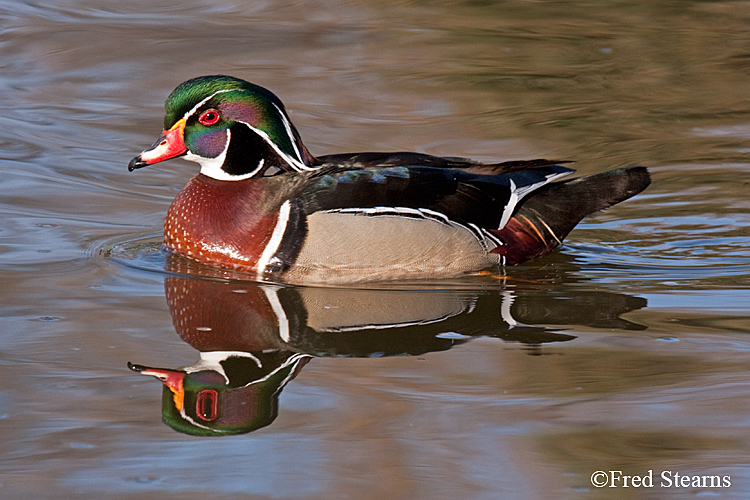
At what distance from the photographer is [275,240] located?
19.8 feet

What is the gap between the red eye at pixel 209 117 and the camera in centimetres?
627

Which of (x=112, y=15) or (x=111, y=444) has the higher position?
(x=112, y=15)

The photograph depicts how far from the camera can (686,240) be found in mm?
6996

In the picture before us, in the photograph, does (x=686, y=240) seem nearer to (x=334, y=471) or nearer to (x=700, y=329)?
(x=700, y=329)

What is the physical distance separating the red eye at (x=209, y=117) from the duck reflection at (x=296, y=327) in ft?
3.10

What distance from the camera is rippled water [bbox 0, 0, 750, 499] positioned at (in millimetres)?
3852

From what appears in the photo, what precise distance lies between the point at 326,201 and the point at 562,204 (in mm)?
1576

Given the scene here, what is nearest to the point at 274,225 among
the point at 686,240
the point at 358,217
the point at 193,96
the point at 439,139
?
the point at 358,217

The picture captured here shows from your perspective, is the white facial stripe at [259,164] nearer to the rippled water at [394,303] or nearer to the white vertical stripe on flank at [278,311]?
the rippled water at [394,303]

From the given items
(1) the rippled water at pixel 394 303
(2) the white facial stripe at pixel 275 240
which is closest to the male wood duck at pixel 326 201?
(2) the white facial stripe at pixel 275 240

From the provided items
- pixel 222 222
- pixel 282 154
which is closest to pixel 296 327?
pixel 222 222

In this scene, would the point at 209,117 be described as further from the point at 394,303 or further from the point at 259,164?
the point at 394,303

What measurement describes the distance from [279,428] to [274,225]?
7.03 feet

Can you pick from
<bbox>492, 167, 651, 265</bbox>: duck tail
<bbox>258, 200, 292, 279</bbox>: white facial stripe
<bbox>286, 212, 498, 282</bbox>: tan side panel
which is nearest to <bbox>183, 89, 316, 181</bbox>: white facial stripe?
<bbox>258, 200, 292, 279</bbox>: white facial stripe
